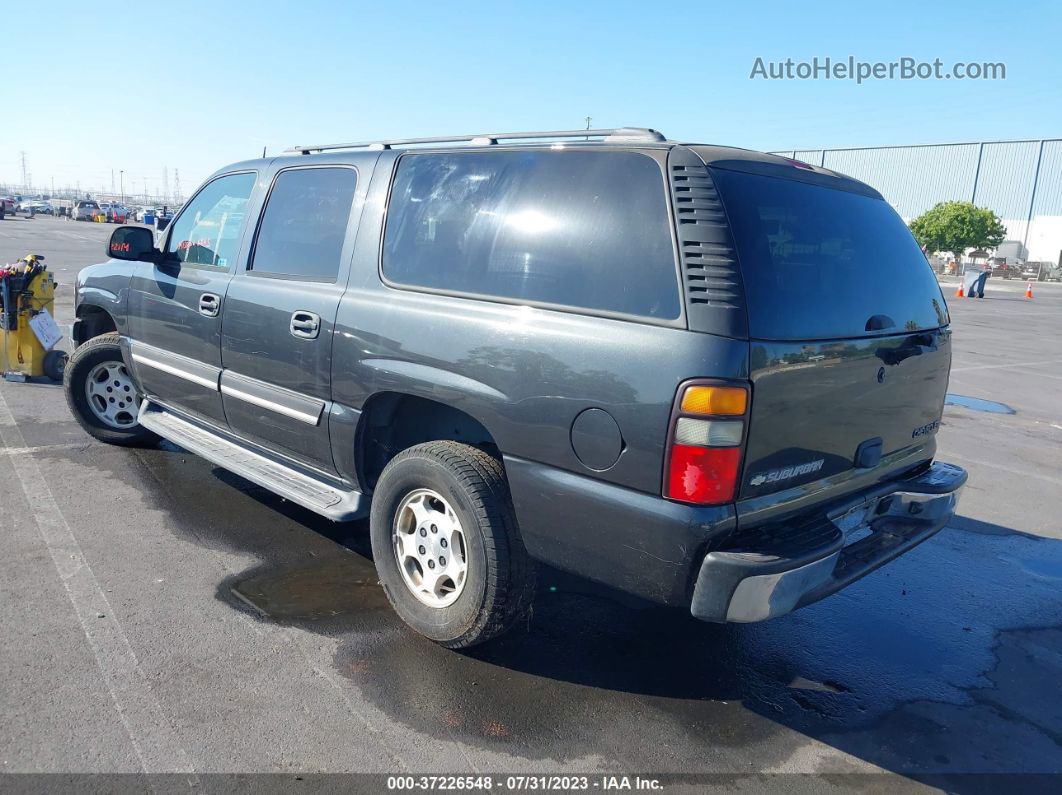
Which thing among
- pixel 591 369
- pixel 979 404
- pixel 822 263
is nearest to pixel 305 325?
pixel 591 369

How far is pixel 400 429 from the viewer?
3758 mm

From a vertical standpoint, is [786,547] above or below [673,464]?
below

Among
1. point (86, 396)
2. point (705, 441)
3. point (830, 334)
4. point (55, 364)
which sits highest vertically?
point (830, 334)

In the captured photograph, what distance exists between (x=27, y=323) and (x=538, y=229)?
22.0ft

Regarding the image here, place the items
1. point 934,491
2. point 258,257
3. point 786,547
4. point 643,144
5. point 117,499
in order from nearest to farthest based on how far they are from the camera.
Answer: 1. point 786,547
2. point 643,144
3. point 934,491
4. point 258,257
5. point 117,499

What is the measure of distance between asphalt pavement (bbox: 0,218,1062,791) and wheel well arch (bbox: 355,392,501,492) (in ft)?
2.17

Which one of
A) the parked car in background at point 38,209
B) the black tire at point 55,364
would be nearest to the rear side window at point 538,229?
the black tire at point 55,364

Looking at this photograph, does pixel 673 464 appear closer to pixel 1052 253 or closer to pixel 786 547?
pixel 786 547

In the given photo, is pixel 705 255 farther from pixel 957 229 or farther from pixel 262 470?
pixel 957 229

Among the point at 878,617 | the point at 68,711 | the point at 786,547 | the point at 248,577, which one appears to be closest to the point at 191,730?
the point at 68,711

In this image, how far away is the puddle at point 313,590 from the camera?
144 inches

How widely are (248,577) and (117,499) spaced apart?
143cm

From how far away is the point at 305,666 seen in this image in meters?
3.21

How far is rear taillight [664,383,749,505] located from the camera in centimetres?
258
